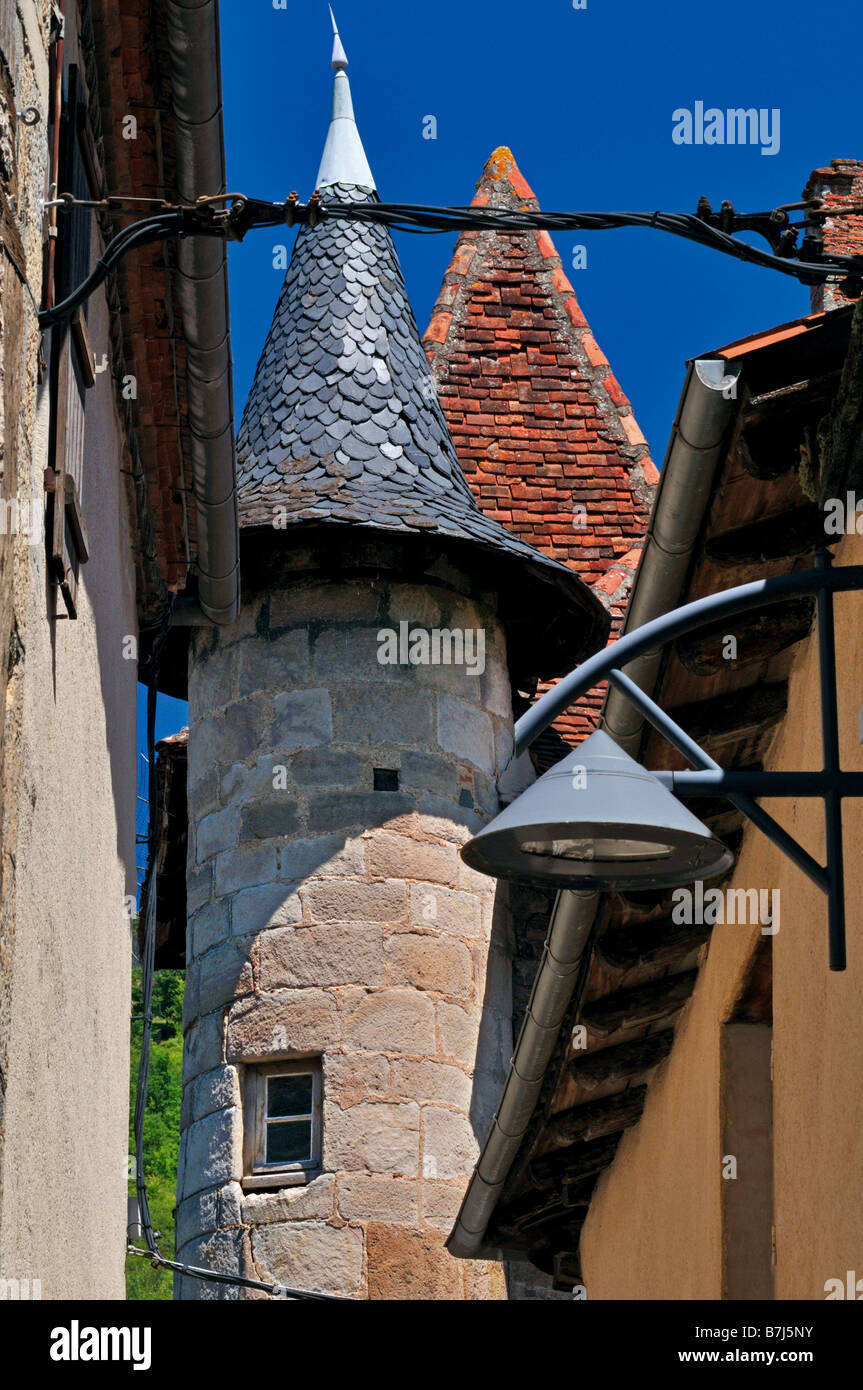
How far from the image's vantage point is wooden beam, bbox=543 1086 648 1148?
768 cm

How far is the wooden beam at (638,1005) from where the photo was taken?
687 centimetres

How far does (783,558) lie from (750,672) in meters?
0.45

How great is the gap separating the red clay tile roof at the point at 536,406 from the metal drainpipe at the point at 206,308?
732 cm

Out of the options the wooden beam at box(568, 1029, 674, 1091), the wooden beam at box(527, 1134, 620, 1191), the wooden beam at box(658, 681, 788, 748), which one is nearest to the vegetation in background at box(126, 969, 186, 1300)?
the wooden beam at box(527, 1134, 620, 1191)

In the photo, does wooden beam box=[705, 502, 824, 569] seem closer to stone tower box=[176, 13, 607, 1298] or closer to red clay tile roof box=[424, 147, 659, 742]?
stone tower box=[176, 13, 607, 1298]

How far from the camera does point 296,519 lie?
11766mm

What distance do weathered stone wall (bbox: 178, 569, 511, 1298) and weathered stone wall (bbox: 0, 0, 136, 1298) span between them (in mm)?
3930

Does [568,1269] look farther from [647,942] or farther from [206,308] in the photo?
[206,308]

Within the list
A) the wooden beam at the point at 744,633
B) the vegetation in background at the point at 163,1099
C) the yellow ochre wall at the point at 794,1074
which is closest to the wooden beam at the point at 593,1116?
the yellow ochre wall at the point at 794,1074

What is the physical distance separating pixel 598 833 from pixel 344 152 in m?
10.9
